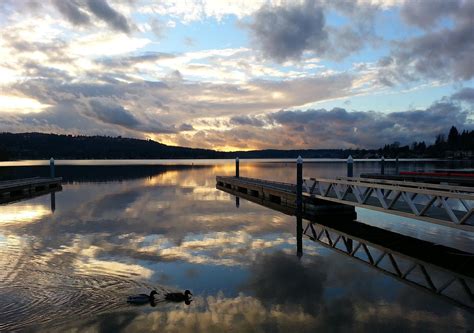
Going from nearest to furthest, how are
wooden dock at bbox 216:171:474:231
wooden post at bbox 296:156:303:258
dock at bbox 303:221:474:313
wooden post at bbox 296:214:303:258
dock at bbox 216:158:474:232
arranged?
dock at bbox 303:221:474:313 < wooden dock at bbox 216:171:474:231 < dock at bbox 216:158:474:232 < wooden post at bbox 296:214:303:258 < wooden post at bbox 296:156:303:258

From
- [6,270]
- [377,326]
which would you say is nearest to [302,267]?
[377,326]

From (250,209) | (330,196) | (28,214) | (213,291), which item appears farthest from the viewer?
(250,209)

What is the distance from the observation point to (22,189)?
37500 mm

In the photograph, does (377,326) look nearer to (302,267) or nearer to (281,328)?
(281,328)

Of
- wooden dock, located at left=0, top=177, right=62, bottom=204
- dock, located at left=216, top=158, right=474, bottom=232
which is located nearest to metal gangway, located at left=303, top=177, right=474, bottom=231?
dock, located at left=216, top=158, right=474, bottom=232

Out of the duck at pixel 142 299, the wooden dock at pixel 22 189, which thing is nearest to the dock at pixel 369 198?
the duck at pixel 142 299

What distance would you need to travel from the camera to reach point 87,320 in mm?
8742

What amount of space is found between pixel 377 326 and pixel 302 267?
479 cm

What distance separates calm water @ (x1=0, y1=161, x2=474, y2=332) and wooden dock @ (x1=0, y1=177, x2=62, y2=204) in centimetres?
1392

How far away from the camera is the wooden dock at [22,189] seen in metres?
33.9

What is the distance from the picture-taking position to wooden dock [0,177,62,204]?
3392cm

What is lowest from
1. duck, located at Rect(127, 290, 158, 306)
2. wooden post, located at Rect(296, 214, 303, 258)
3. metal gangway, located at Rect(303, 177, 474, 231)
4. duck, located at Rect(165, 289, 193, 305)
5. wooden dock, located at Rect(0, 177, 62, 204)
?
wooden post, located at Rect(296, 214, 303, 258)

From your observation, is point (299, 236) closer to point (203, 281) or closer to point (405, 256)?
point (405, 256)

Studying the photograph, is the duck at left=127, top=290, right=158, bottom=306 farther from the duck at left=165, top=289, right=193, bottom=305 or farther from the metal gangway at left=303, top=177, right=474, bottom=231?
the metal gangway at left=303, top=177, right=474, bottom=231
